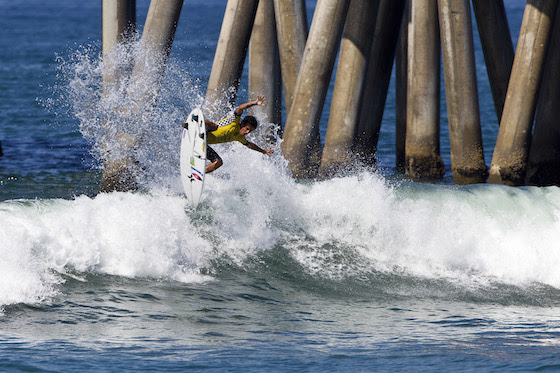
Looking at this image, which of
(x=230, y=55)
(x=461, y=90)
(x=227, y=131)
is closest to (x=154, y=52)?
(x=230, y=55)

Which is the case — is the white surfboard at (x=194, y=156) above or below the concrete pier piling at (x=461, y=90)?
below

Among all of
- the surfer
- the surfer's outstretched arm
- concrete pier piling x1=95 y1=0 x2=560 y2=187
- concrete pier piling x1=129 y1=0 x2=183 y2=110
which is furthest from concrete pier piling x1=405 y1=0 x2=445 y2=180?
the surfer's outstretched arm

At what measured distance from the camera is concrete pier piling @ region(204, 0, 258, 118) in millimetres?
12633

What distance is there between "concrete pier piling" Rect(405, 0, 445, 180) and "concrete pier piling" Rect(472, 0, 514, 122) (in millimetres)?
911

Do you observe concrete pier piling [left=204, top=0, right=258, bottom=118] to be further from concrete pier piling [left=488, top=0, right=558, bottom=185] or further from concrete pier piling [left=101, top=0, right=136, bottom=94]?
concrete pier piling [left=488, top=0, right=558, bottom=185]

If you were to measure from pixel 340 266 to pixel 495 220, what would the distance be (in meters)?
2.60

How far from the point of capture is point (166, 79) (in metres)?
13.2

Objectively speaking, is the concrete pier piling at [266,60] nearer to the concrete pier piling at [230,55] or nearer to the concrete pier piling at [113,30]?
the concrete pier piling at [230,55]

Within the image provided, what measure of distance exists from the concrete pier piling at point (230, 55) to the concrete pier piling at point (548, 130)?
4812mm

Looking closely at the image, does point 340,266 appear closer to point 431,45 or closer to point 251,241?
point 251,241

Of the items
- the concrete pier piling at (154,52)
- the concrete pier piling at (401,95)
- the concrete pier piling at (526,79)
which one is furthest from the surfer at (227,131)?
the concrete pier piling at (401,95)

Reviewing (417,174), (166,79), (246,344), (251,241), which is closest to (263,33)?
(166,79)

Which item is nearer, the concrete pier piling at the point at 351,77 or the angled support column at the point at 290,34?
the concrete pier piling at the point at 351,77

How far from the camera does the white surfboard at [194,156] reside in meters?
10.3
